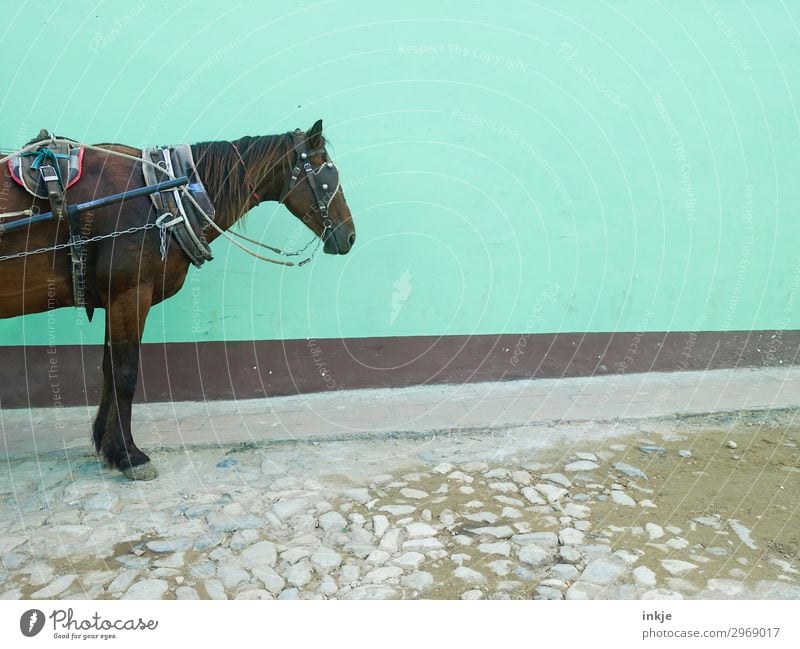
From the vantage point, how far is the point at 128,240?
3.96m

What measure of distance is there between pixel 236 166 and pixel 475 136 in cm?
235

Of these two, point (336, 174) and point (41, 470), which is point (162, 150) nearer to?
point (336, 174)

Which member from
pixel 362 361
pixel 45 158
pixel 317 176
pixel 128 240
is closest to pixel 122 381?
pixel 128 240

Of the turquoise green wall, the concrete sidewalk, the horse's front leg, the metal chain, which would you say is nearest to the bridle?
the metal chain

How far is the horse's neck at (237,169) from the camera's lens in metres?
4.19

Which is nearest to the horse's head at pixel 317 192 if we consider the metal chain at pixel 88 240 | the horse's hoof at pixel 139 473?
the metal chain at pixel 88 240

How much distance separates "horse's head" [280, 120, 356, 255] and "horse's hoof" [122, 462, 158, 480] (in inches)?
68.5

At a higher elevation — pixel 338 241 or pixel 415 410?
pixel 338 241

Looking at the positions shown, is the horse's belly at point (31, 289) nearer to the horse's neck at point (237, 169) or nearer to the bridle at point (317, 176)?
A: the horse's neck at point (237, 169)

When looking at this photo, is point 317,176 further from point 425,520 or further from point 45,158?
point 425,520

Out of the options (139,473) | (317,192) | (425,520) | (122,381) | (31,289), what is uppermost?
(317,192)

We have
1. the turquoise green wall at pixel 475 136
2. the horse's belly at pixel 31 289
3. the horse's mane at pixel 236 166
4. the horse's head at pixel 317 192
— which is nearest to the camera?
the horse's belly at pixel 31 289

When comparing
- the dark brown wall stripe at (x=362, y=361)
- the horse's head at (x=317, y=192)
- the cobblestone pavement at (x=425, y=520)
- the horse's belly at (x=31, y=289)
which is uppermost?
the horse's head at (x=317, y=192)

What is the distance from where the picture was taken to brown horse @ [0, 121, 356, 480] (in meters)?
3.85
